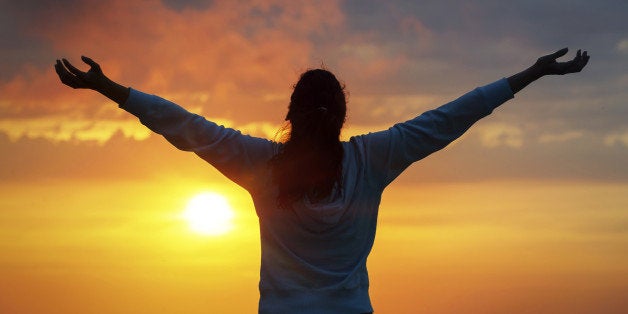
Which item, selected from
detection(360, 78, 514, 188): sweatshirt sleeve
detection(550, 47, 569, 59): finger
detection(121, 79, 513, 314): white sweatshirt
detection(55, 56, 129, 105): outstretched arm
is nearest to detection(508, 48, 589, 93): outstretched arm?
detection(550, 47, 569, 59): finger

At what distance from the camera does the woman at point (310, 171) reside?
5484 millimetres

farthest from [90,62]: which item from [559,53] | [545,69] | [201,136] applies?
[559,53]

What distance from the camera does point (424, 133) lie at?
228 inches

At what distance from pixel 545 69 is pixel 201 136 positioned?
2.68 m

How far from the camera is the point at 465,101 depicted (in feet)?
19.4

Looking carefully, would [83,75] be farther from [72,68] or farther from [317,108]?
[317,108]

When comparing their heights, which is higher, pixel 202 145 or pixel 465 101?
pixel 465 101

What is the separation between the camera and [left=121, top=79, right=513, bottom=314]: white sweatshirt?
18.0ft

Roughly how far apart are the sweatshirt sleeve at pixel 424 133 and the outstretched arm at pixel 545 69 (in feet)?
0.45

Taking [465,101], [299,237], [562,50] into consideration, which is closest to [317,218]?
[299,237]

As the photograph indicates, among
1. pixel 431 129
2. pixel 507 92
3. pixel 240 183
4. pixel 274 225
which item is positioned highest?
pixel 507 92

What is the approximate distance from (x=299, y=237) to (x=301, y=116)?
2.85 ft

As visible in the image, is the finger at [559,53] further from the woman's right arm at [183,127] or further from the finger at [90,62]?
the finger at [90,62]

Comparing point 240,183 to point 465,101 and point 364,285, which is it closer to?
point 364,285
